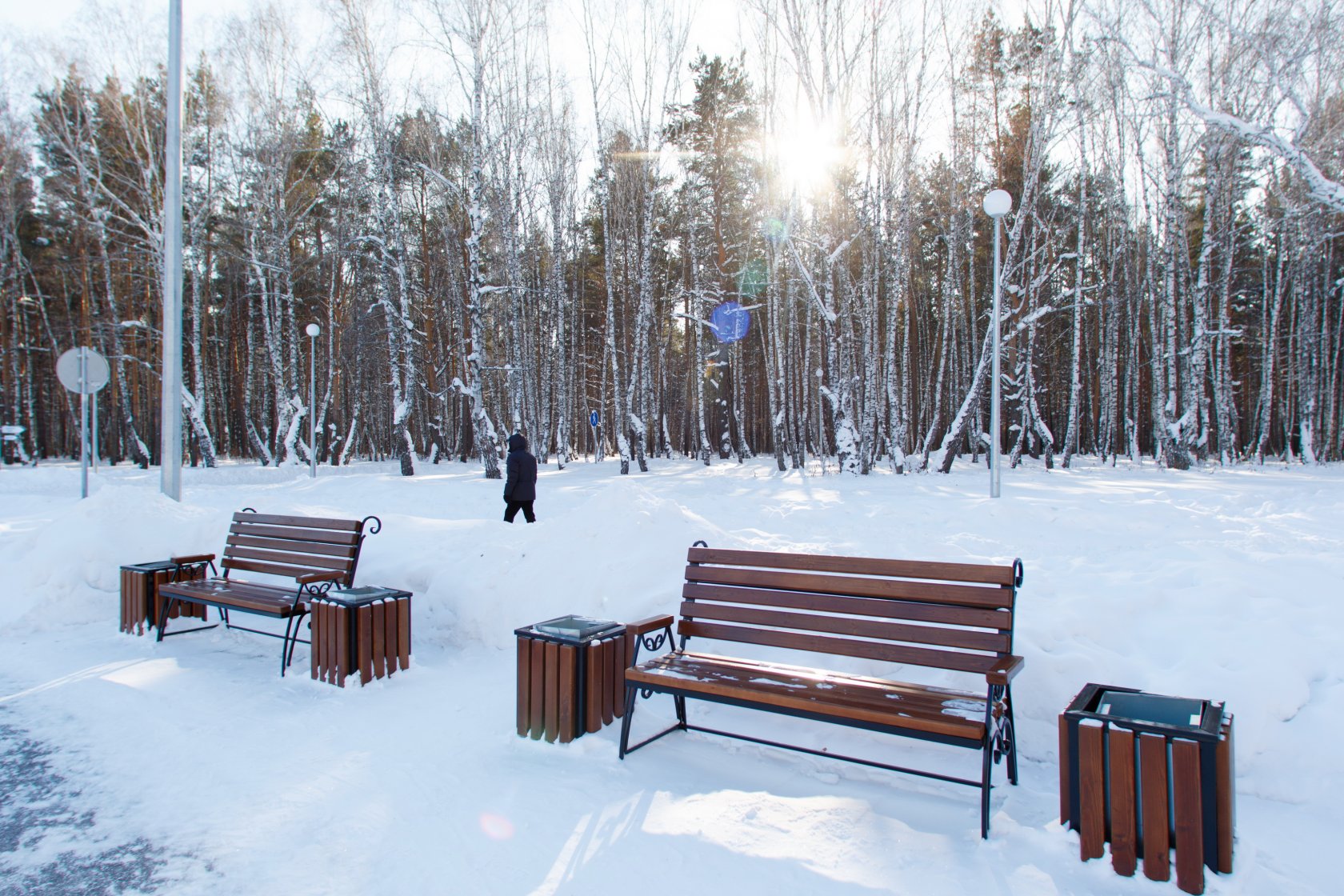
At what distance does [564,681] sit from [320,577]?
2.51 meters

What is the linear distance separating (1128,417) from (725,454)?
1439 centimetres

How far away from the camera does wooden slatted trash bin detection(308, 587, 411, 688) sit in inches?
190

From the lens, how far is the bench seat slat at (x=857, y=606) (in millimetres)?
3338

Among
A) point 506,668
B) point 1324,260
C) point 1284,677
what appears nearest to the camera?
point 1284,677

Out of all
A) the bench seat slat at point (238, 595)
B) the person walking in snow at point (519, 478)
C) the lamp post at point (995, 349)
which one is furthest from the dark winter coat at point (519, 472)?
the lamp post at point (995, 349)

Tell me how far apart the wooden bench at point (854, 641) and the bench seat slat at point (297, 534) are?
2.98 meters

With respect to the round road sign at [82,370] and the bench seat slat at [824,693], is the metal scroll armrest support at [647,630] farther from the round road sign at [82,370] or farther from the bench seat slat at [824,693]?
the round road sign at [82,370]

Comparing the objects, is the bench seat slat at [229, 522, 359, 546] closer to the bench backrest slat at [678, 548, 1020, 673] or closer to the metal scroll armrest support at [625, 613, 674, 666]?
the metal scroll armrest support at [625, 613, 674, 666]

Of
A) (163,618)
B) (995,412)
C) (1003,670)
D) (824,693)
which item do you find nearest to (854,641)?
(824,693)

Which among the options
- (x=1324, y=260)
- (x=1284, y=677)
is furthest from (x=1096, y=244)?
(x=1284, y=677)

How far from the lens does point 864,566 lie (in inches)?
148

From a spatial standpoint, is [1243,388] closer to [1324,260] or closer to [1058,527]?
[1324,260]

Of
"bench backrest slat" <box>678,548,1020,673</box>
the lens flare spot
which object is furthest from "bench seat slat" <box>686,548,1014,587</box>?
the lens flare spot

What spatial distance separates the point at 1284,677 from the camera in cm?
350
